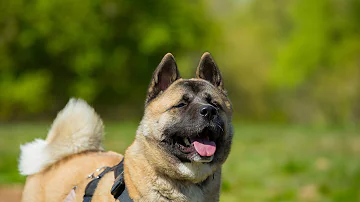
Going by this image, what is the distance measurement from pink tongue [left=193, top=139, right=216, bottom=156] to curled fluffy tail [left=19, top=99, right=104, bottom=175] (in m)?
1.28

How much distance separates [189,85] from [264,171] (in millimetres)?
5906

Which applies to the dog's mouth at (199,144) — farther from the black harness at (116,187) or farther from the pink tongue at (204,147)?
the black harness at (116,187)

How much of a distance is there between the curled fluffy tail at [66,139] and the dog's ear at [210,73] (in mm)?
1109

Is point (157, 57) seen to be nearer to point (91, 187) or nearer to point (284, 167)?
point (284, 167)

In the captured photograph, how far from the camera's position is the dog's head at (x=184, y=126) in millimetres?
3592

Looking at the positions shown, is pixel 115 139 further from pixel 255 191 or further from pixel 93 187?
pixel 93 187

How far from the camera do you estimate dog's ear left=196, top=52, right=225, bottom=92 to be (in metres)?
4.00

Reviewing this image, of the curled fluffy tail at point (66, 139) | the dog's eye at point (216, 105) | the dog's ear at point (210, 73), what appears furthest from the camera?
the curled fluffy tail at point (66, 139)

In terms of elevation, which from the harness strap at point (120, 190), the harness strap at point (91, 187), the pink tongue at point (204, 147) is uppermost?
the pink tongue at point (204, 147)

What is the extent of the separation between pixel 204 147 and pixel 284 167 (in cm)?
606

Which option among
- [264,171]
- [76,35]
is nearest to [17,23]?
[76,35]

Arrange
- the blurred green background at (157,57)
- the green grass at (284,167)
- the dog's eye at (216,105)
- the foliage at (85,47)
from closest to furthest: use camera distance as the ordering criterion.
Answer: the dog's eye at (216,105), the green grass at (284,167), the foliage at (85,47), the blurred green background at (157,57)

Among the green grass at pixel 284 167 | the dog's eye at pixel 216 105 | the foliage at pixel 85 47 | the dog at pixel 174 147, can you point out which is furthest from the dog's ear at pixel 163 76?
the foliage at pixel 85 47

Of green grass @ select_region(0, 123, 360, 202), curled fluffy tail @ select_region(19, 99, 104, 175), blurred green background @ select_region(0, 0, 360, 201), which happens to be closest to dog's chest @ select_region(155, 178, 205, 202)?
curled fluffy tail @ select_region(19, 99, 104, 175)
